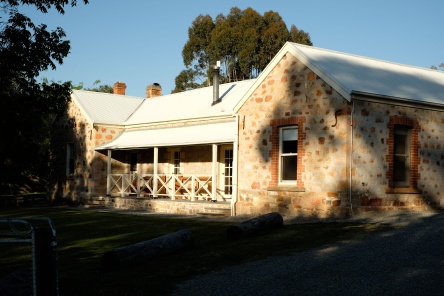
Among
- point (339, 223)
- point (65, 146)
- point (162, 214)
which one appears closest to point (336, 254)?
point (339, 223)

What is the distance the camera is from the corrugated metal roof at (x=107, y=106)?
86.9 feet

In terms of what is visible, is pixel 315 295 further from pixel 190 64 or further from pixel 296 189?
pixel 190 64

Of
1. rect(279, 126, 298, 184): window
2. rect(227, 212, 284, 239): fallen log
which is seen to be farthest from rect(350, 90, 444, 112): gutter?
rect(227, 212, 284, 239): fallen log

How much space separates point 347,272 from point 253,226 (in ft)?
14.7

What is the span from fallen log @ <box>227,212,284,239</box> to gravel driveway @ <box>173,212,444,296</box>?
230 cm

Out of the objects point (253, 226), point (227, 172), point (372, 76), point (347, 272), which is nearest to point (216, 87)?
point (227, 172)

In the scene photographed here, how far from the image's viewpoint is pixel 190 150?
23.5 metres

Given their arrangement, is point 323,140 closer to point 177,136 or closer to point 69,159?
point 177,136

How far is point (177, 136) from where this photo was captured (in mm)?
22531

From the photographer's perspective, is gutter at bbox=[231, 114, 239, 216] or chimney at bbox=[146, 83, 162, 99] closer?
gutter at bbox=[231, 114, 239, 216]

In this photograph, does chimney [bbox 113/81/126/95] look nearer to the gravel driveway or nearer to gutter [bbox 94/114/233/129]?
gutter [bbox 94/114/233/129]

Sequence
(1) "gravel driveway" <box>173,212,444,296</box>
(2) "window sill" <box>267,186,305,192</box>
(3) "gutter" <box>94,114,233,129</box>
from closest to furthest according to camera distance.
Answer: (1) "gravel driveway" <box>173,212,444,296</box> < (2) "window sill" <box>267,186,305,192</box> < (3) "gutter" <box>94,114,233,129</box>

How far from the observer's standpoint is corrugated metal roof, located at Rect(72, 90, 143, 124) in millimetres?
26500

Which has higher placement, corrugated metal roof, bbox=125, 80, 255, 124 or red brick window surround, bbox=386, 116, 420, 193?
corrugated metal roof, bbox=125, 80, 255, 124
